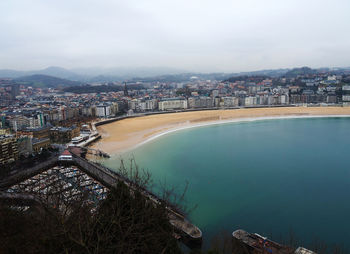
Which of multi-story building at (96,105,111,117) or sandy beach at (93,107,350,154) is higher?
multi-story building at (96,105,111,117)

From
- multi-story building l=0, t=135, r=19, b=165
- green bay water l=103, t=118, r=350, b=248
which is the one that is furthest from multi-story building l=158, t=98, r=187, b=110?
multi-story building l=0, t=135, r=19, b=165

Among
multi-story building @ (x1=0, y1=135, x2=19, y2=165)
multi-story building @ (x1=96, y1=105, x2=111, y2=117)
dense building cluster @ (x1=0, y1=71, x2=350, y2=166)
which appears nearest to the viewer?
multi-story building @ (x1=0, y1=135, x2=19, y2=165)

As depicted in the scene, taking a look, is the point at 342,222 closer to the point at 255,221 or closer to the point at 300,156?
the point at 255,221

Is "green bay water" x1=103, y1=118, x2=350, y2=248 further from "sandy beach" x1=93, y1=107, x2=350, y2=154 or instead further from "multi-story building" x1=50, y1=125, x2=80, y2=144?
"multi-story building" x1=50, y1=125, x2=80, y2=144

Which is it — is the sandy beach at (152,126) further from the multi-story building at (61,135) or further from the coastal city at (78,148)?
the multi-story building at (61,135)

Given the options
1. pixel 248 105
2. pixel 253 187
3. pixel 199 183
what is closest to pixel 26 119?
pixel 199 183

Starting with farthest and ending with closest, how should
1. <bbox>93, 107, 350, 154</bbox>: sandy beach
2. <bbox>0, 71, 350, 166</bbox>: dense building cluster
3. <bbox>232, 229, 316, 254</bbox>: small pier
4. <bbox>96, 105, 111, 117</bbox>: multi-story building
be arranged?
1. <bbox>96, 105, 111, 117</bbox>: multi-story building
2. <bbox>0, 71, 350, 166</bbox>: dense building cluster
3. <bbox>93, 107, 350, 154</bbox>: sandy beach
4. <bbox>232, 229, 316, 254</bbox>: small pier

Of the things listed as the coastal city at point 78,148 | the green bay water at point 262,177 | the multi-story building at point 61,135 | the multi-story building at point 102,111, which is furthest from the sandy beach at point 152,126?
the multi-story building at point 102,111

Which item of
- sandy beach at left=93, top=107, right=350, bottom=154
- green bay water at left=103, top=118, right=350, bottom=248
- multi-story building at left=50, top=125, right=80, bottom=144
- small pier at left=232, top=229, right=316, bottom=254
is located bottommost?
green bay water at left=103, top=118, right=350, bottom=248

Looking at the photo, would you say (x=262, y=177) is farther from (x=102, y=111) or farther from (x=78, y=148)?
(x=102, y=111)
